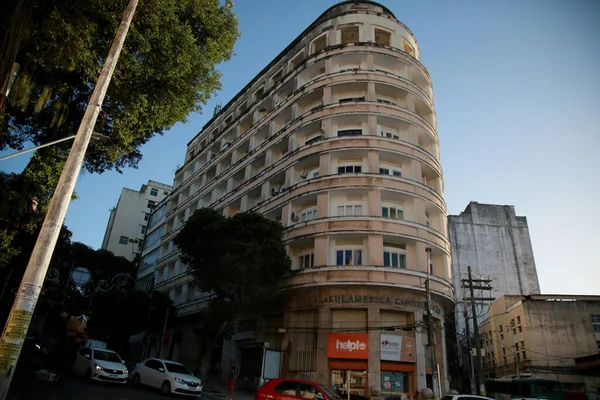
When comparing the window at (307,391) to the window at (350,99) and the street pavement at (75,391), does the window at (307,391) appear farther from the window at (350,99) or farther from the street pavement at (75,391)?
the window at (350,99)

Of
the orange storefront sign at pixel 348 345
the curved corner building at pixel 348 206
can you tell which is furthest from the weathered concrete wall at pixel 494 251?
the orange storefront sign at pixel 348 345

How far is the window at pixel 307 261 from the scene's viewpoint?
24375 millimetres

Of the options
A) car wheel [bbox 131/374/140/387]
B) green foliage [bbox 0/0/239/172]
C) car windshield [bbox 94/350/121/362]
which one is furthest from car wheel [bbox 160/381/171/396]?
green foliage [bbox 0/0/239/172]

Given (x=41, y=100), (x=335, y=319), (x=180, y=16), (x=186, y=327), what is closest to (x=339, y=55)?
(x=180, y=16)

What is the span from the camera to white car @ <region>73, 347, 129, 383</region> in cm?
1582

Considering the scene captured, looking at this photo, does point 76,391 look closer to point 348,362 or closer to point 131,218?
point 348,362

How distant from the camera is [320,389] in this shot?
11.5 m

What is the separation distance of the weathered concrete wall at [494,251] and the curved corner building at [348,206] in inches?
929

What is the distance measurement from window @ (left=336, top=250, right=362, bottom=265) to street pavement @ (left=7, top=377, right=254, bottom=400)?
11477 mm

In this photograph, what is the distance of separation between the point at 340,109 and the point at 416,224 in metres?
9.59

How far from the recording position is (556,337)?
37.7 metres

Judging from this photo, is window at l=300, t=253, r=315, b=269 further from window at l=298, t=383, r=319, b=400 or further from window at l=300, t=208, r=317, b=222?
window at l=298, t=383, r=319, b=400

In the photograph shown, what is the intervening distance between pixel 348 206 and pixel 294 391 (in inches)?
557

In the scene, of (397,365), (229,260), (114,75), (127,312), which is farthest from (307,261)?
(127,312)
